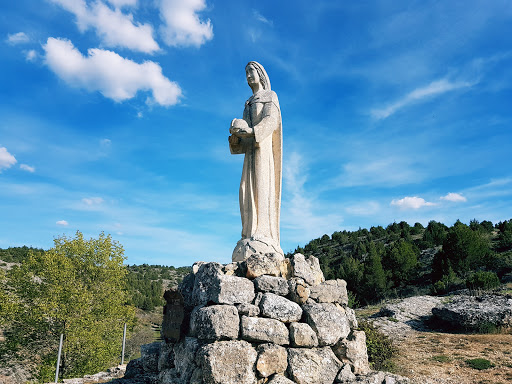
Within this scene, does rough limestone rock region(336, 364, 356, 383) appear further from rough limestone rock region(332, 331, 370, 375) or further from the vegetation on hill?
the vegetation on hill

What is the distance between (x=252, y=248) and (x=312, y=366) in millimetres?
1931

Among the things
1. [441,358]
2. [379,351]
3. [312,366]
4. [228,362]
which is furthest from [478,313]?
[228,362]

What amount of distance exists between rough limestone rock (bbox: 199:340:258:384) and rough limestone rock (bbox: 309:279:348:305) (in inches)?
53.0

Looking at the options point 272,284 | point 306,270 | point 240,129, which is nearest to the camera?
point 272,284

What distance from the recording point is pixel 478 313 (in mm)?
16375

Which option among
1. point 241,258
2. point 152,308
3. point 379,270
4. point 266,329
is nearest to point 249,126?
point 241,258

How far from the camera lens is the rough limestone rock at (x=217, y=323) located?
4.89m

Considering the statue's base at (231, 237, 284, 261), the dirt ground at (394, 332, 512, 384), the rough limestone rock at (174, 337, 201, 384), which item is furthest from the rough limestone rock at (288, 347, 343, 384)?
the dirt ground at (394, 332, 512, 384)

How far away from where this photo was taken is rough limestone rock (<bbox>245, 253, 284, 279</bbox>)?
18.4ft

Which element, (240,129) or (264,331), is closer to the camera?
A: (264,331)

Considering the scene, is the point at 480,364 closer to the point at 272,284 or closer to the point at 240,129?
the point at 272,284

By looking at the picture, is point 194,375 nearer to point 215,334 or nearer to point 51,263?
point 215,334

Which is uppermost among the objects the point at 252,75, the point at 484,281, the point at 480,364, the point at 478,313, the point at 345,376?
the point at 252,75

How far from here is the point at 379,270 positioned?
34875mm
